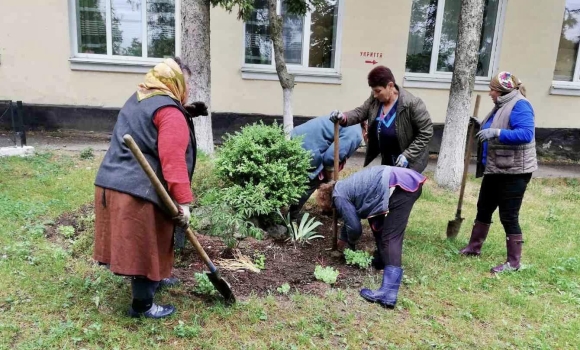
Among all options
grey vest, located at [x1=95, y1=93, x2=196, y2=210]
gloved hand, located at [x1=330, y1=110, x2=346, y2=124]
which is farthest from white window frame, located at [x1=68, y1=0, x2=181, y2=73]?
grey vest, located at [x1=95, y1=93, x2=196, y2=210]

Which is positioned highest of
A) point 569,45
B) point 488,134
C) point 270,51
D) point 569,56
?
Result: point 569,45

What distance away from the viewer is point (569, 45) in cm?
943

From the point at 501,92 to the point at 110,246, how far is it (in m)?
3.36

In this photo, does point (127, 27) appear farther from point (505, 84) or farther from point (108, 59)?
point (505, 84)

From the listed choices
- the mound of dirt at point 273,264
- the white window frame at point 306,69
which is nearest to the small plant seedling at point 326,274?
the mound of dirt at point 273,264

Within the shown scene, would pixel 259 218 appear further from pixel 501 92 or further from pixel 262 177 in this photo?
pixel 501 92

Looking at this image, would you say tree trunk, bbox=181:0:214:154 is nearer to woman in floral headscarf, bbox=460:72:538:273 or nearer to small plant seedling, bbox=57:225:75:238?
small plant seedling, bbox=57:225:75:238

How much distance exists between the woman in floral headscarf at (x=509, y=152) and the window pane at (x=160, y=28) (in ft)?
21.7

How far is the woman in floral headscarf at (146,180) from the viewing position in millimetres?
2578

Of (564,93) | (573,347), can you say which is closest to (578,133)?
(564,93)

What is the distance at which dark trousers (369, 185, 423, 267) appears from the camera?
3495 millimetres

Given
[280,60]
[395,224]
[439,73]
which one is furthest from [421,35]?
[395,224]

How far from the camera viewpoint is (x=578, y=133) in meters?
9.36

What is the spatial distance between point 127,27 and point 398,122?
22.5 feet
